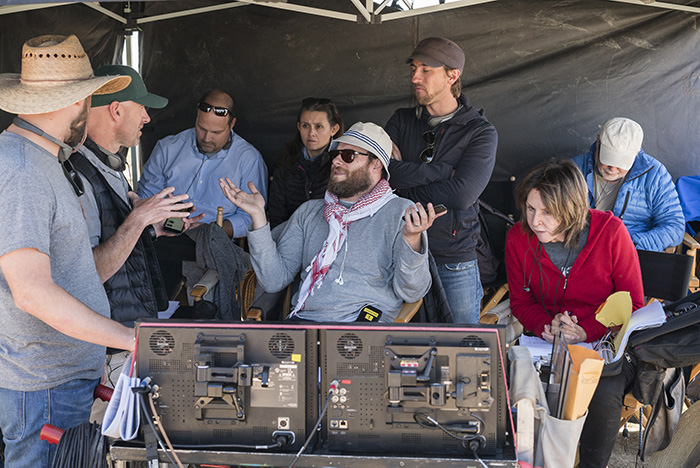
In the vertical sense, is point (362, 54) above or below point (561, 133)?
above

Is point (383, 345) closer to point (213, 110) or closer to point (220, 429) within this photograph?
point (220, 429)

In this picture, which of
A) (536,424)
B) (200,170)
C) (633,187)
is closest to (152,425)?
(536,424)

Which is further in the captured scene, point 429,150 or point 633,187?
point 633,187

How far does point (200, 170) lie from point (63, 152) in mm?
2152

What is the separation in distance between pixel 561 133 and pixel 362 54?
1.44 m

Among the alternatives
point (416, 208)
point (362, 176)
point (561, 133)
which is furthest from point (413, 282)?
point (561, 133)

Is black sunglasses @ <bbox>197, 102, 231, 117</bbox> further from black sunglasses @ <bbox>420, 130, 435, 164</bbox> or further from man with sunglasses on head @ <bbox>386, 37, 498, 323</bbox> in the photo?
black sunglasses @ <bbox>420, 130, 435, 164</bbox>

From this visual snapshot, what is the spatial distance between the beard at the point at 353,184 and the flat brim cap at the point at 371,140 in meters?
0.08

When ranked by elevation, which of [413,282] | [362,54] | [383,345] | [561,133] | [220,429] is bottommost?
[220,429]

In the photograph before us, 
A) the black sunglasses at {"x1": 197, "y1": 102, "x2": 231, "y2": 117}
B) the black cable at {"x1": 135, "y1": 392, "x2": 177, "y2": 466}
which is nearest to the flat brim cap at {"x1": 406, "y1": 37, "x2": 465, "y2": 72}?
the black sunglasses at {"x1": 197, "y1": 102, "x2": 231, "y2": 117}

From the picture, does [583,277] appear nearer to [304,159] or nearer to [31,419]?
[304,159]

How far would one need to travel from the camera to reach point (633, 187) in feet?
13.2

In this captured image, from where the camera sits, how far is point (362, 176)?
120 inches

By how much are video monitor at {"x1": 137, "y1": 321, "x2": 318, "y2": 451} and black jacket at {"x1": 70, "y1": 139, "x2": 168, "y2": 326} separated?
73 cm
